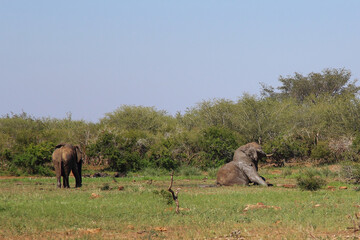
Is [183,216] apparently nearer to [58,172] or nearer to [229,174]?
[229,174]

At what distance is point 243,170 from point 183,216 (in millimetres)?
9002

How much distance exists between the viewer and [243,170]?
67.1ft

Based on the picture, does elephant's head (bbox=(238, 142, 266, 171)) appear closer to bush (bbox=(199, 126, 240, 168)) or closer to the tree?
bush (bbox=(199, 126, 240, 168))

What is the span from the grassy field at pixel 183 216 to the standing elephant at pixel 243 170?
360 cm

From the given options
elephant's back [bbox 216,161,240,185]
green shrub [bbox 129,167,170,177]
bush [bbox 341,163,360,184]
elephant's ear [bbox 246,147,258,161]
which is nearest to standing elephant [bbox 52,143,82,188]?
elephant's back [bbox 216,161,240,185]

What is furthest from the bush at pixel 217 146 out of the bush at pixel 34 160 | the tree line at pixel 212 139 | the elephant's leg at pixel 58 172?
the elephant's leg at pixel 58 172

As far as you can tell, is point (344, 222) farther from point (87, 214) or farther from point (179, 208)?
point (87, 214)

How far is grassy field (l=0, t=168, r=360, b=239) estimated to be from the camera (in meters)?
9.70

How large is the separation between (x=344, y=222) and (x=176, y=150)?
2232cm

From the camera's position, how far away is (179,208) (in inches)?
506

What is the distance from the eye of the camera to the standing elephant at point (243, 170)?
2019 cm

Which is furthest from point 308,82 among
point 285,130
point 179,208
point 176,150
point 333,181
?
point 179,208

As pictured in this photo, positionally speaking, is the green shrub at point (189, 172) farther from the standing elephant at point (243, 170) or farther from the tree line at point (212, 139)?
the standing elephant at point (243, 170)

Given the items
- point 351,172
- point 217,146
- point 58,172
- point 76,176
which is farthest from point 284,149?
point 58,172
